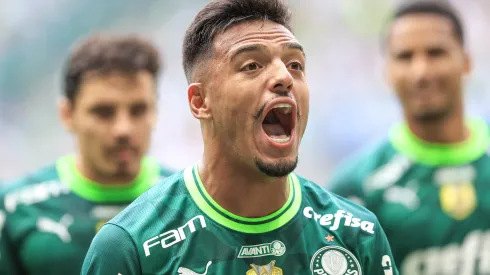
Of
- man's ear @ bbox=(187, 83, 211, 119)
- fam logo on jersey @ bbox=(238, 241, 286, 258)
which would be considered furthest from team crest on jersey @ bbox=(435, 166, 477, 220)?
man's ear @ bbox=(187, 83, 211, 119)

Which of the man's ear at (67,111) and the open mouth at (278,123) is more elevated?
the man's ear at (67,111)

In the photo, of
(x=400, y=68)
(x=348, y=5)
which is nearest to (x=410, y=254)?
(x=400, y=68)

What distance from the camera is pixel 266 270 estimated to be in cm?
347

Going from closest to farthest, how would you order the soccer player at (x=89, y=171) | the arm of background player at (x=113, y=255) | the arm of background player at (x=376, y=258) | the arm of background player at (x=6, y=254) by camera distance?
the arm of background player at (x=113, y=255) < the arm of background player at (x=376, y=258) < the arm of background player at (x=6, y=254) < the soccer player at (x=89, y=171)

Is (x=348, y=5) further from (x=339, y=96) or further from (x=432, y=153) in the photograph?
(x=432, y=153)

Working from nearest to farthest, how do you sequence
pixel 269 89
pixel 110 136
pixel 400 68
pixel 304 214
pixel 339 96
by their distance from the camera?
pixel 269 89
pixel 304 214
pixel 110 136
pixel 400 68
pixel 339 96

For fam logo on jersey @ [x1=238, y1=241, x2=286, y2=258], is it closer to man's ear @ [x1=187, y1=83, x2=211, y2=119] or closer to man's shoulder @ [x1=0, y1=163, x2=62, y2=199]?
man's ear @ [x1=187, y1=83, x2=211, y2=119]

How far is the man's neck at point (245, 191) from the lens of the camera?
355 cm

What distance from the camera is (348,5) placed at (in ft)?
39.6

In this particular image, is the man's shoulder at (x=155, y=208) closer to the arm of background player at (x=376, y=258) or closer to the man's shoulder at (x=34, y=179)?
the arm of background player at (x=376, y=258)

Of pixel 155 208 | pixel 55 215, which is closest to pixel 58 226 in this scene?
pixel 55 215

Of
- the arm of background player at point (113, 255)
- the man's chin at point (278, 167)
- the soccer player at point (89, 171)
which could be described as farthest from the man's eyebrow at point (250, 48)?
the soccer player at point (89, 171)

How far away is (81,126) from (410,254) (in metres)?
2.40

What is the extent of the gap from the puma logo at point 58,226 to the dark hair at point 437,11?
2.94 meters
